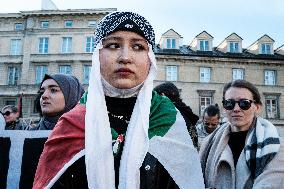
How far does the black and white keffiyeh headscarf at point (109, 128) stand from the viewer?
71.8 inches

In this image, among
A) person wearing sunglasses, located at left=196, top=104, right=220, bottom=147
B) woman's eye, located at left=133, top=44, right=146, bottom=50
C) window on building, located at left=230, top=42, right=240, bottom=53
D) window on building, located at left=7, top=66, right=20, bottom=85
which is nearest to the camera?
woman's eye, located at left=133, top=44, right=146, bottom=50

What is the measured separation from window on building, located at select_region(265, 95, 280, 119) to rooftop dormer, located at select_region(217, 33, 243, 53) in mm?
5218

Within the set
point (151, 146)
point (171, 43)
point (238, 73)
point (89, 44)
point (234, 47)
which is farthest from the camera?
point (234, 47)

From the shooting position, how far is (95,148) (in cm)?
187

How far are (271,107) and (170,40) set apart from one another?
1111cm

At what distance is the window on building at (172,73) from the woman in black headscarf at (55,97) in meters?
28.0

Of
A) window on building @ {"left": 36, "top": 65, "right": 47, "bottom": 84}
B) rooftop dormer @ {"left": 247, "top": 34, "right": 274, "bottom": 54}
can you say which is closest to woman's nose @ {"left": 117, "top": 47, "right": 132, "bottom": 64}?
window on building @ {"left": 36, "top": 65, "right": 47, "bottom": 84}

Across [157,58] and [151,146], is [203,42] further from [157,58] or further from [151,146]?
[151,146]

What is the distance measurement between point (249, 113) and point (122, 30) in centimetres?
189

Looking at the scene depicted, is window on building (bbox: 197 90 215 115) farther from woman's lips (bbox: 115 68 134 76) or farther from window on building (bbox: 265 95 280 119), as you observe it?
woman's lips (bbox: 115 68 134 76)

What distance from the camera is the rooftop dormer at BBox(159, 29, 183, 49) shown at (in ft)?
108

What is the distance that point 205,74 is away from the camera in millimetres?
32375

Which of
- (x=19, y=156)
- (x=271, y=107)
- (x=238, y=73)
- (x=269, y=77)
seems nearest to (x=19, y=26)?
(x=238, y=73)

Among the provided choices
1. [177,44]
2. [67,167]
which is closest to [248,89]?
[67,167]
